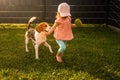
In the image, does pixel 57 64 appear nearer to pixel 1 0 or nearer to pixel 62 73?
pixel 62 73

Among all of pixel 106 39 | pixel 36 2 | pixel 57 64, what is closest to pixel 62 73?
pixel 57 64

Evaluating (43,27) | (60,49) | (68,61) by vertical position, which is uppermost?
(43,27)

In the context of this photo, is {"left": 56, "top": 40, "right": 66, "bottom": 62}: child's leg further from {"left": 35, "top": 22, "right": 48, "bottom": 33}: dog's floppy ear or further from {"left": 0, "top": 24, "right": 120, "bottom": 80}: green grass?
{"left": 35, "top": 22, "right": 48, "bottom": 33}: dog's floppy ear

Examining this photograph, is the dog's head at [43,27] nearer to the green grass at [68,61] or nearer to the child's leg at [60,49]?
the child's leg at [60,49]

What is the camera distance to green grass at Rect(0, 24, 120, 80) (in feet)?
21.5

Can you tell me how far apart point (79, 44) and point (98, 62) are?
2307 mm

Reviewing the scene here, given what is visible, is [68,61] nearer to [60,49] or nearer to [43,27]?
[60,49]

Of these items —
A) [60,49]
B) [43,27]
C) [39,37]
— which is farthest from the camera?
[39,37]

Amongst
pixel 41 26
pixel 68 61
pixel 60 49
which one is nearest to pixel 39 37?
pixel 41 26

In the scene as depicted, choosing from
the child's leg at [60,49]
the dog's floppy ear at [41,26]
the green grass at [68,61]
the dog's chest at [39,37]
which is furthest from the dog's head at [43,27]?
the green grass at [68,61]

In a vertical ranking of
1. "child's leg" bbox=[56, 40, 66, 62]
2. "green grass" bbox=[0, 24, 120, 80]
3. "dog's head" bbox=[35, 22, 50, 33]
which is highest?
"dog's head" bbox=[35, 22, 50, 33]

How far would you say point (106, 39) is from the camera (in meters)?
10.8

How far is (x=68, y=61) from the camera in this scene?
7602mm

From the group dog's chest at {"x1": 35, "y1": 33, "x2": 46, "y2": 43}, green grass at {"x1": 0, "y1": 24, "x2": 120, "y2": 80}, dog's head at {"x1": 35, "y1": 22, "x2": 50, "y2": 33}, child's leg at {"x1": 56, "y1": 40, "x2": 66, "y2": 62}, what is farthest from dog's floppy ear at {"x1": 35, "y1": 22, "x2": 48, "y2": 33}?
green grass at {"x1": 0, "y1": 24, "x2": 120, "y2": 80}
